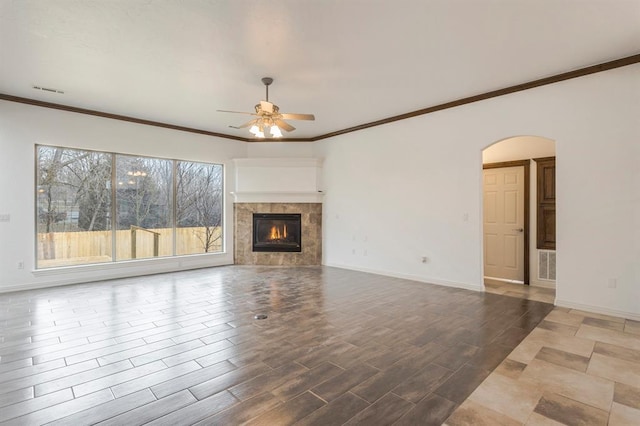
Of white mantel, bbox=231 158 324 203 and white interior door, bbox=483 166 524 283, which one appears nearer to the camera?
white interior door, bbox=483 166 524 283

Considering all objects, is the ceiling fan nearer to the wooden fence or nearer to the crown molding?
the crown molding

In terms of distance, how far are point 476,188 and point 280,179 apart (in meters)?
4.26

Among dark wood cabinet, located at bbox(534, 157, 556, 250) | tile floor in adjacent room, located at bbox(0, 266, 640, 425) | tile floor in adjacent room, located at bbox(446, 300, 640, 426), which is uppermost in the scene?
dark wood cabinet, located at bbox(534, 157, 556, 250)

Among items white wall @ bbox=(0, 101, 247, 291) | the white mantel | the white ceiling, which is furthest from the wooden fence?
the white ceiling

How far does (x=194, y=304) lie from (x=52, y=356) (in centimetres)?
163

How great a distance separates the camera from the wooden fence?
5.34m

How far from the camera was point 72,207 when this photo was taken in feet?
18.2

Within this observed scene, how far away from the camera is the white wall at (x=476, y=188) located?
148 inches

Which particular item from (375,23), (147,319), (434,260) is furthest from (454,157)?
(147,319)

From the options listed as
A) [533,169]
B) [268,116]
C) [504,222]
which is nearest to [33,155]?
[268,116]

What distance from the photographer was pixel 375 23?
2992 mm

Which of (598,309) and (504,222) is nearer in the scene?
(598,309)

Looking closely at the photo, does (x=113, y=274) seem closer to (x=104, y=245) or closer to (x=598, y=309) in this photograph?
(x=104, y=245)

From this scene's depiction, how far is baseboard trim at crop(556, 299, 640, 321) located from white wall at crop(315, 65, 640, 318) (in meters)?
0.01
